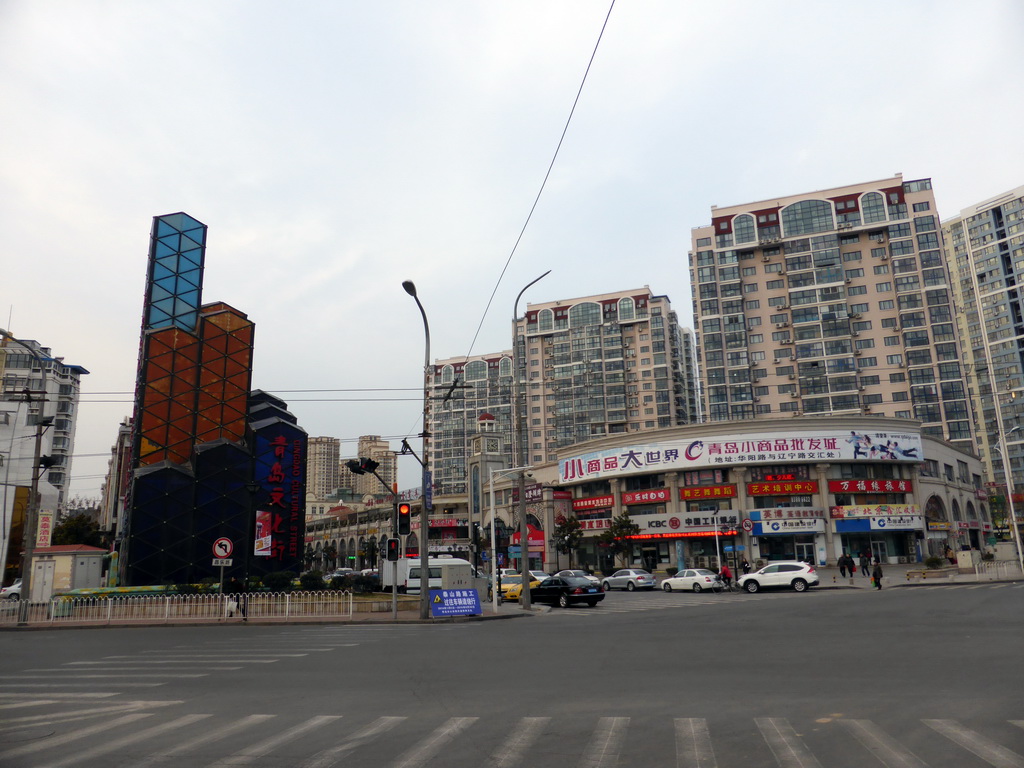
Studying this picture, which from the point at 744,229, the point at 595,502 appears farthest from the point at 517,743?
the point at 744,229

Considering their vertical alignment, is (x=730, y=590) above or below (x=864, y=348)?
below

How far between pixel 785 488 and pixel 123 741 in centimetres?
6018

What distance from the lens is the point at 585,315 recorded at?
130m

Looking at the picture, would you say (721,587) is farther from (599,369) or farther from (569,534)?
(599,369)

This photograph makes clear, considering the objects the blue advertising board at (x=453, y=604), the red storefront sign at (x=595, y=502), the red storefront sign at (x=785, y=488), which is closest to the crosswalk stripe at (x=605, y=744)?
the blue advertising board at (x=453, y=604)

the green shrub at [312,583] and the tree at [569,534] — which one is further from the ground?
the tree at [569,534]

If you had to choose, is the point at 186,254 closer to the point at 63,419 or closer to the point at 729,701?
the point at 729,701

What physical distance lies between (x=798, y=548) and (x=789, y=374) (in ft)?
119

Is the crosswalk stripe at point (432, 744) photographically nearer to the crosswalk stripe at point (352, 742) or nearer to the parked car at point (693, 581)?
→ the crosswalk stripe at point (352, 742)

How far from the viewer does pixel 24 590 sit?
2702 centimetres

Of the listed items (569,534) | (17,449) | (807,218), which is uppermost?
(807,218)

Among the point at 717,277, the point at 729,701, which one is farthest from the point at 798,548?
the point at 729,701

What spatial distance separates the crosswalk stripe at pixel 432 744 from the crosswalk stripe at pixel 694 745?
2385 mm

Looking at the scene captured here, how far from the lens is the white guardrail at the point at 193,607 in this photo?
27.0 metres
